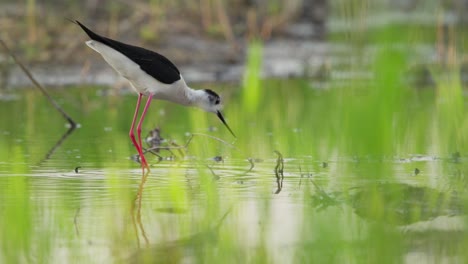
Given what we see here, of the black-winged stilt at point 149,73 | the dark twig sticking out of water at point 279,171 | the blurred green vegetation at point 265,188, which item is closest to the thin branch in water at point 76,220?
the blurred green vegetation at point 265,188

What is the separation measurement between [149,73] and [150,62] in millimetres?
92

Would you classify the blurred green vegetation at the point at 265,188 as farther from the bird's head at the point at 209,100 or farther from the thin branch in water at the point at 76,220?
the bird's head at the point at 209,100

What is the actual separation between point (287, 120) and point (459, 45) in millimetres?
5574

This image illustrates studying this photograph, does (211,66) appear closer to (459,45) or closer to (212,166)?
(459,45)

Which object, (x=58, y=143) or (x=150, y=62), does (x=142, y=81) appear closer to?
(x=150, y=62)

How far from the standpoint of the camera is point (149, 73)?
7.04 m

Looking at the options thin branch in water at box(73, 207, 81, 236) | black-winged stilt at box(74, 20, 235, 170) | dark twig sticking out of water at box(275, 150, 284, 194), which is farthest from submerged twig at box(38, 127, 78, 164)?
thin branch in water at box(73, 207, 81, 236)

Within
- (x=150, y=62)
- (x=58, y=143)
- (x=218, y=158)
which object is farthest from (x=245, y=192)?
(x=58, y=143)

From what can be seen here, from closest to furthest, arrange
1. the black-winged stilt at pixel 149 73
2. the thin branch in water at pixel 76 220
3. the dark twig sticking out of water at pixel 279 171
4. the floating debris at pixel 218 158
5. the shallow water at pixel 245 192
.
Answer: the shallow water at pixel 245 192
the thin branch in water at pixel 76 220
the dark twig sticking out of water at pixel 279 171
the floating debris at pixel 218 158
the black-winged stilt at pixel 149 73

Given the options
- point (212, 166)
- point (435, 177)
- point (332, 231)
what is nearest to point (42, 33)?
point (212, 166)

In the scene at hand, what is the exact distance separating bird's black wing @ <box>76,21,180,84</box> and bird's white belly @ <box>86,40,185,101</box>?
3 centimetres

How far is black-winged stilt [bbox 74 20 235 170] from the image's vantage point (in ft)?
22.3

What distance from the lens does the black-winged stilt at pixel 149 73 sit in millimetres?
6809

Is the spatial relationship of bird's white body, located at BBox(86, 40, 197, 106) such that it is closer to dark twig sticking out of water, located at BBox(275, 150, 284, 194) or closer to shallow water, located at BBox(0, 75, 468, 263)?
shallow water, located at BBox(0, 75, 468, 263)
